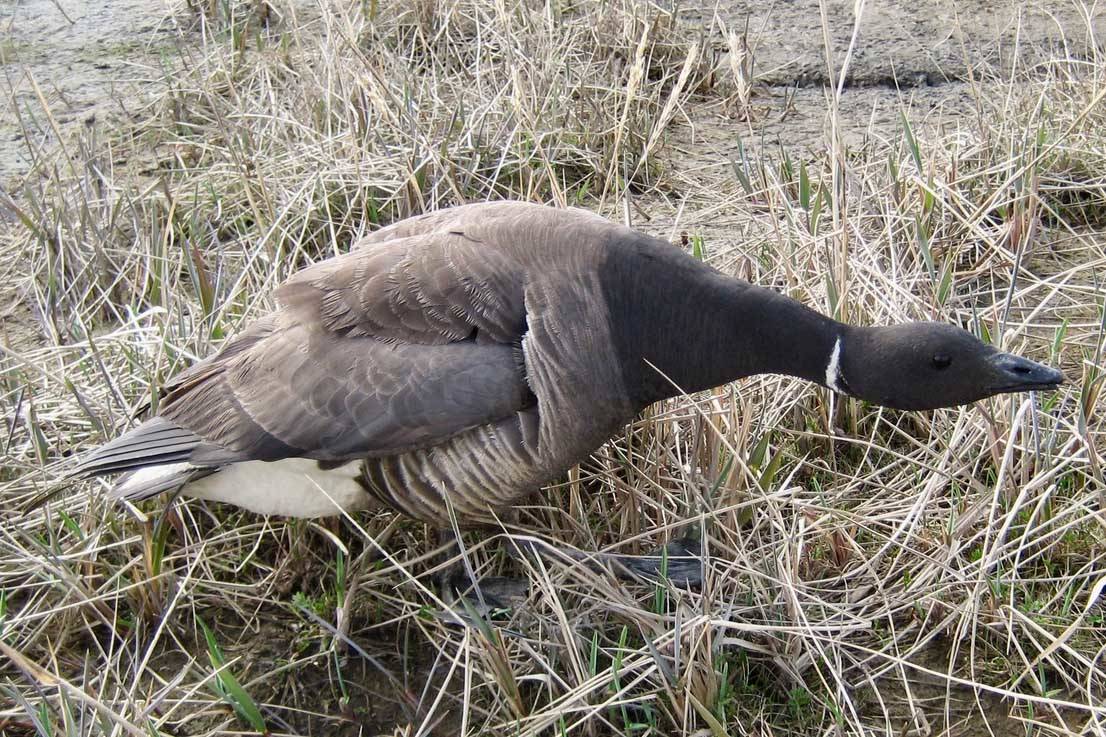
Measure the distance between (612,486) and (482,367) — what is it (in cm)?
84

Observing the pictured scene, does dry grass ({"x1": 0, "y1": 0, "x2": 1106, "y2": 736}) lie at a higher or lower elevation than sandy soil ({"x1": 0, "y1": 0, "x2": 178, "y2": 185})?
lower

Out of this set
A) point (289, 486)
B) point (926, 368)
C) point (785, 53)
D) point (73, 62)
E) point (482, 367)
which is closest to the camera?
point (926, 368)

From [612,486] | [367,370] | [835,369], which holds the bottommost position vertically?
[612,486]

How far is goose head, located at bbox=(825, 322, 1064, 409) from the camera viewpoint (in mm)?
3166

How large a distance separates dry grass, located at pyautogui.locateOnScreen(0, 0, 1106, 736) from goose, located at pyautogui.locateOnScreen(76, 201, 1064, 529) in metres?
0.29

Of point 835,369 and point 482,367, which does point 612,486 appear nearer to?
point 482,367

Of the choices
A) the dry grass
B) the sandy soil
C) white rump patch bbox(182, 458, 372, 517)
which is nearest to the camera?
the dry grass

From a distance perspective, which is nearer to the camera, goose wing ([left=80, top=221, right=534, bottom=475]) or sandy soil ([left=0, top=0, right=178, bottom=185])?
goose wing ([left=80, top=221, right=534, bottom=475])

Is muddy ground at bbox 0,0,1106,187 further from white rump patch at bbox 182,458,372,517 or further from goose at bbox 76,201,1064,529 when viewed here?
white rump patch at bbox 182,458,372,517

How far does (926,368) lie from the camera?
10.8ft

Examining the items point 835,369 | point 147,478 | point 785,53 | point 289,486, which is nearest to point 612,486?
point 835,369

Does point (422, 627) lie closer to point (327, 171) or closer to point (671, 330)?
point (671, 330)

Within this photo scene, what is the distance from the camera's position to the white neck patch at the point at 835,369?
3465mm

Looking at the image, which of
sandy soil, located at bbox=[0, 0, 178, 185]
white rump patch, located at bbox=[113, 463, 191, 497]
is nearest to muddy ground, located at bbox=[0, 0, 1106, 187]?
sandy soil, located at bbox=[0, 0, 178, 185]
